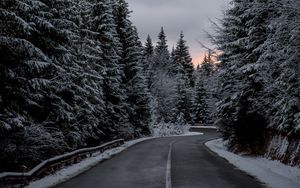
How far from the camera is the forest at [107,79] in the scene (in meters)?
13.5

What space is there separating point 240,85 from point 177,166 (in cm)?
809

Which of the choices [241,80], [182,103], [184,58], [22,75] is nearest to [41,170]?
[22,75]

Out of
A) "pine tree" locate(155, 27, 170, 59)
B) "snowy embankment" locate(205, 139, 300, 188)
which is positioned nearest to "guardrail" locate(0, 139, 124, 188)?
"snowy embankment" locate(205, 139, 300, 188)

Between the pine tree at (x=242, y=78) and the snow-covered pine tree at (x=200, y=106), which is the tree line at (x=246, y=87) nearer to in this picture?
the pine tree at (x=242, y=78)

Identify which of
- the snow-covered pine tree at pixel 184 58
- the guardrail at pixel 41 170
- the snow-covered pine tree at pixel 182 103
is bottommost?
the guardrail at pixel 41 170

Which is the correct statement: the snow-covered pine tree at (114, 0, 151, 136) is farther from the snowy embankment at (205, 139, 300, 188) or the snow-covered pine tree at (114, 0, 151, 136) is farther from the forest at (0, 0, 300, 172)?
the snowy embankment at (205, 139, 300, 188)

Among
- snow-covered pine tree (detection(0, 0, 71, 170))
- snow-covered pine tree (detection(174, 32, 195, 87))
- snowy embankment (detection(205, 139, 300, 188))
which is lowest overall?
snowy embankment (detection(205, 139, 300, 188))

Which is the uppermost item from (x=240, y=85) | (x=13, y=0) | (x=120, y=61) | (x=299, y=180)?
(x=120, y=61)

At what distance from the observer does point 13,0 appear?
13211 millimetres

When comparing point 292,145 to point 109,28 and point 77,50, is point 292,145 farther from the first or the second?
point 109,28

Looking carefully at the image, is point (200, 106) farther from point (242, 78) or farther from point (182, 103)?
point (242, 78)

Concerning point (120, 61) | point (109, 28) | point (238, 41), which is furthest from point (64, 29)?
point (120, 61)

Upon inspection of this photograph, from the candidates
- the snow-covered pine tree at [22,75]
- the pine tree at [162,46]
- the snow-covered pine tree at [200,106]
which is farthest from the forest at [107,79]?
the pine tree at [162,46]

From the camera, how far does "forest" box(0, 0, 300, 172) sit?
13500mm
